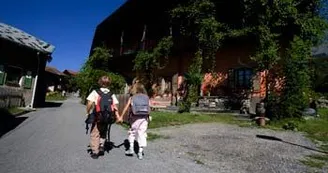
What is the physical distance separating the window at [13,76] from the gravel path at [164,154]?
44.2 ft

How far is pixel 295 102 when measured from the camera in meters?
13.0

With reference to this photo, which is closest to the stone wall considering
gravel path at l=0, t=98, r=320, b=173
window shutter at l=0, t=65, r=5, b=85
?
gravel path at l=0, t=98, r=320, b=173

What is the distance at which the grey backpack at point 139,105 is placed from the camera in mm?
6547

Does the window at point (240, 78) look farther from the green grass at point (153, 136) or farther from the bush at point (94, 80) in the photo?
the bush at point (94, 80)

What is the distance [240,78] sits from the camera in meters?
18.4

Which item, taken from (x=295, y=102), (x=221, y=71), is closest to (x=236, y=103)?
(x=221, y=71)

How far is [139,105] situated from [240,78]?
1279cm

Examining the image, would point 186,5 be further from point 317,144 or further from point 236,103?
point 317,144

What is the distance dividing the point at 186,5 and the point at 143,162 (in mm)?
14521

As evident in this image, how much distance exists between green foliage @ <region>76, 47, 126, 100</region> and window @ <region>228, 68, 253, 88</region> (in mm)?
10156

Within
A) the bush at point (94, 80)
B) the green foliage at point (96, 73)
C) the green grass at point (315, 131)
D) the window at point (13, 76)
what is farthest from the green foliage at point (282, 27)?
the window at point (13, 76)

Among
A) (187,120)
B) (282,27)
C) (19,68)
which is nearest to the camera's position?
(187,120)

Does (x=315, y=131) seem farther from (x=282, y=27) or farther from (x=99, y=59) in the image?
(x=99, y=59)

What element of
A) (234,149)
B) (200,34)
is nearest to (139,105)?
(234,149)
